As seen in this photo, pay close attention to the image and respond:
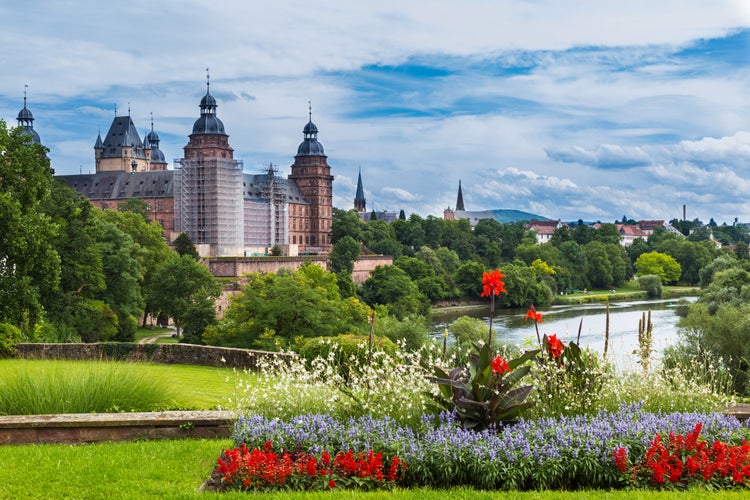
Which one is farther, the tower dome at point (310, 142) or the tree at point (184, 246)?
the tower dome at point (310, 142)

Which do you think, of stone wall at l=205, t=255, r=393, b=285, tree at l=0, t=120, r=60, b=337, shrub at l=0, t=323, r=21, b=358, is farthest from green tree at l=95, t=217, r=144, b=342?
stone wall at l=205, t=255, r=393, b=285

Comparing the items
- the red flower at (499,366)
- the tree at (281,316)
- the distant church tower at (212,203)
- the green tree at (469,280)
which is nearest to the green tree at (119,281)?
the tree at (281,316)

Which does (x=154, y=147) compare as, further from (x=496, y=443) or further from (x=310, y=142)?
(x=496, y=443)

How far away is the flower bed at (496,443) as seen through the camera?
6426 mm

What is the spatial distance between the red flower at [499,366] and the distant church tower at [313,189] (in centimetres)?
9919

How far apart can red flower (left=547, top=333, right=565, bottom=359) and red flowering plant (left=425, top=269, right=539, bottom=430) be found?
370mm

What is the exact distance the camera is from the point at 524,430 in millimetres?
6883

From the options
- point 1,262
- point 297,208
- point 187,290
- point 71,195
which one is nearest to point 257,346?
point 1,262

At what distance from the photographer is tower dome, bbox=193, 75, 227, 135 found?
94.1 metres

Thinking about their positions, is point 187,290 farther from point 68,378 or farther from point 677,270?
point 677,270

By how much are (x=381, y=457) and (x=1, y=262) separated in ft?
62.1

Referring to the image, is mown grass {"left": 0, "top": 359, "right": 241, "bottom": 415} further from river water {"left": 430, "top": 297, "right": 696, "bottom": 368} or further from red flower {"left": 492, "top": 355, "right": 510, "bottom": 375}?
river water {"left": 430, "top": 297, "right": 696, "bottom": 368}

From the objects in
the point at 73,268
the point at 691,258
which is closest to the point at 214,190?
the point at 73,268

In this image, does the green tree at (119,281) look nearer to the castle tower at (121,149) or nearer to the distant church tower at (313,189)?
the distant church tower at (313,189)
